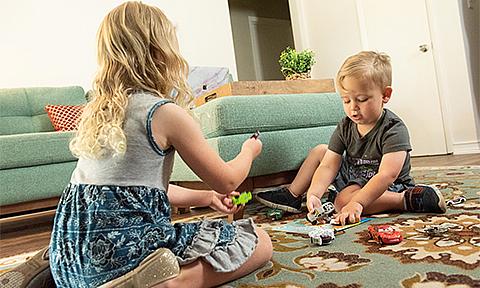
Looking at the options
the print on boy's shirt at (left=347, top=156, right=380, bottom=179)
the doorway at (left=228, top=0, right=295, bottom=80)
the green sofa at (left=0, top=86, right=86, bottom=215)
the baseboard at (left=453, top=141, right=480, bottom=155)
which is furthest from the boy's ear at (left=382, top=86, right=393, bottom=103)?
the doorway at (left=228, top=0, right=295, bottom=80)

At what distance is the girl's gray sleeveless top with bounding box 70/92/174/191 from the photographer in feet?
2.60

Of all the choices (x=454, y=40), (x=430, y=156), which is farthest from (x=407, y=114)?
(x=454, y=40)

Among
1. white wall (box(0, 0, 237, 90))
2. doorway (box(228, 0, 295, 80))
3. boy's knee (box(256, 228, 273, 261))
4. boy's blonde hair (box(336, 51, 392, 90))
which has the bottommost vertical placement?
boy's knee (box(256, 228, 273, 261))

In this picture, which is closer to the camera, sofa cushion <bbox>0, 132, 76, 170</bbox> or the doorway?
sofa cushion <bbox>0, 132, 76, 170</bbox>

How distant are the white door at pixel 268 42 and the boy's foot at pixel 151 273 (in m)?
5.21

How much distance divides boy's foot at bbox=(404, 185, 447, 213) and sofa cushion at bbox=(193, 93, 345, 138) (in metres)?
0.59

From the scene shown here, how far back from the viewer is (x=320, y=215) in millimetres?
1271

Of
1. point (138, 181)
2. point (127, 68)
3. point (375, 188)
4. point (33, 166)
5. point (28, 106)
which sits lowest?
point (375, 188)

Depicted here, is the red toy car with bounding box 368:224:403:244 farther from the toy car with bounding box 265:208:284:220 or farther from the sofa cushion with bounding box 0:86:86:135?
the sofa cushion with bounding box 0:86:86:135

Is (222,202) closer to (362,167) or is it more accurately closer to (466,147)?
(362,167)

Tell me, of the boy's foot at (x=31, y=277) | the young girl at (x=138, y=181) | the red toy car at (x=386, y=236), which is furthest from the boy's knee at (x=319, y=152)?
the boy's foot at (x=31, y=277)

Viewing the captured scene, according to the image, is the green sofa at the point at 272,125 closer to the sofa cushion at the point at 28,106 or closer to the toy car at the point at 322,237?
the toy car at the point at 322,237

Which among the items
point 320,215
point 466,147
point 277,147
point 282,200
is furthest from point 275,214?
point 466,147

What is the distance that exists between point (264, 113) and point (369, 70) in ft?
1.48
